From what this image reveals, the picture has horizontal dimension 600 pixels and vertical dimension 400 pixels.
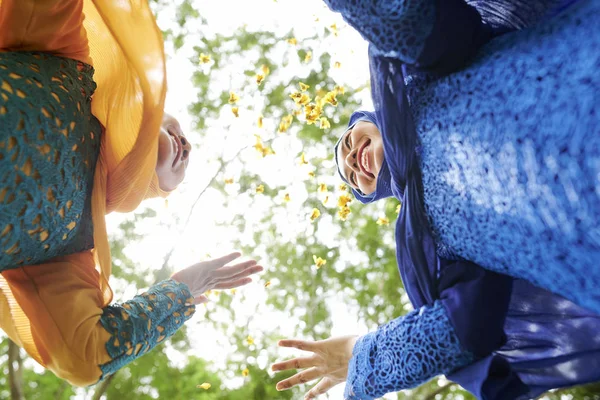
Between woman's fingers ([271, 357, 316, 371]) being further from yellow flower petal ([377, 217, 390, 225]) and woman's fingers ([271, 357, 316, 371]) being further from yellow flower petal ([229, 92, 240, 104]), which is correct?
yellow flower petal ([229, 92, 240, 104])

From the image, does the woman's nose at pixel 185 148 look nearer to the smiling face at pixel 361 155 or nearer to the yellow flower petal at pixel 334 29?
the smiling face at pixel 361 155

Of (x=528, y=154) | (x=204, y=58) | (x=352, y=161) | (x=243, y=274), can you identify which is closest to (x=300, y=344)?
(x=243, y=274)

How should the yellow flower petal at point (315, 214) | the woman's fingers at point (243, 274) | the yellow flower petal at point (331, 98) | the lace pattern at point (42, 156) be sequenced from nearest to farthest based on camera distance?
the lace pattern at point (42, 156) → the woman's fingers at point (243, 274) → the yellow flower petal at point (331, 98) → the yellow flower petal at point (315, 214)

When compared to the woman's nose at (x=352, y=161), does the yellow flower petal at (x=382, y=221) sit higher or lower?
lower

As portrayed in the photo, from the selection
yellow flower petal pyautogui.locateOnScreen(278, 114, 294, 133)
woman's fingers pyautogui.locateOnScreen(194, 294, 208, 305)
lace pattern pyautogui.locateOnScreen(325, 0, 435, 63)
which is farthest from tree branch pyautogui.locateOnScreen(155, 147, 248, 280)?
lace pattern pyautogui.locateOnScreen(325, 0, 435, 63)

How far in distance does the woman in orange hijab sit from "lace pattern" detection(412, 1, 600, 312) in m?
0.91

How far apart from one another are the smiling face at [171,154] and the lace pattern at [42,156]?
12.0 inches

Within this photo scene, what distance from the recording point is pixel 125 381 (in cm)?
323

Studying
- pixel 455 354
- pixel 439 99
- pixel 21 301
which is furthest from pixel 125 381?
pixel 439 99

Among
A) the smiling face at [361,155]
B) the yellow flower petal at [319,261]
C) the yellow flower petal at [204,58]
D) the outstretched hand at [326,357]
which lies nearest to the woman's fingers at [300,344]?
the outstretched hand at [326,357]

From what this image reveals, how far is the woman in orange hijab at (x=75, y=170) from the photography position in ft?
3.87

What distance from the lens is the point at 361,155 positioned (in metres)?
1.74

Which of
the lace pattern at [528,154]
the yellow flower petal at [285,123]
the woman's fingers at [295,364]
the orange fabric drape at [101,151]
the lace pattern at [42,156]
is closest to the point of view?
the lace pattern at [528,154]

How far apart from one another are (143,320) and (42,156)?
1.91ft
